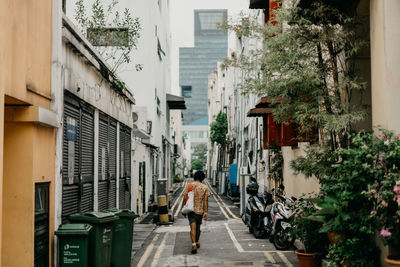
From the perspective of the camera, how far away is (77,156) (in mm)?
10867

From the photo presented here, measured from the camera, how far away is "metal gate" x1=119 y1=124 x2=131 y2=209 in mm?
17562

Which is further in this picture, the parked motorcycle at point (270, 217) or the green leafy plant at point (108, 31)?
the green leafy plant at point (108, 31)

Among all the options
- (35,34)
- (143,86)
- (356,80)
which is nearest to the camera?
(35,34)

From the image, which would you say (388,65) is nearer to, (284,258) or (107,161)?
(284,258)

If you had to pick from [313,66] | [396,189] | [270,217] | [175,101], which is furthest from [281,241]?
[175,101]

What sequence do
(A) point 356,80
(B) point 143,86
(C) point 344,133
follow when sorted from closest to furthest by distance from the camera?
1. (C) point 344,133
2. (A) point 356,80
3. (B) point 143,86

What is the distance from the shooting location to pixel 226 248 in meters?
13.2

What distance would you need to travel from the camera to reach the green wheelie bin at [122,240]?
9.70 meters

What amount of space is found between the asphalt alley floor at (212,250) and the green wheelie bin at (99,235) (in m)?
2.31

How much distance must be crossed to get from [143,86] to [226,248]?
17228 mm

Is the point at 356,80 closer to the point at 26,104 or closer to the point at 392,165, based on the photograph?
the point at 392,165

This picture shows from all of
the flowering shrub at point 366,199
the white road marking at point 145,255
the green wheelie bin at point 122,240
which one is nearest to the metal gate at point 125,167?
the white road marking at point 145,255

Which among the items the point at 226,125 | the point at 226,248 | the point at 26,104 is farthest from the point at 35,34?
the point at 226,125

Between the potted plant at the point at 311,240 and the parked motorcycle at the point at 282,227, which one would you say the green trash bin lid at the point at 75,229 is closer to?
the potted plant at the point at 311,240
